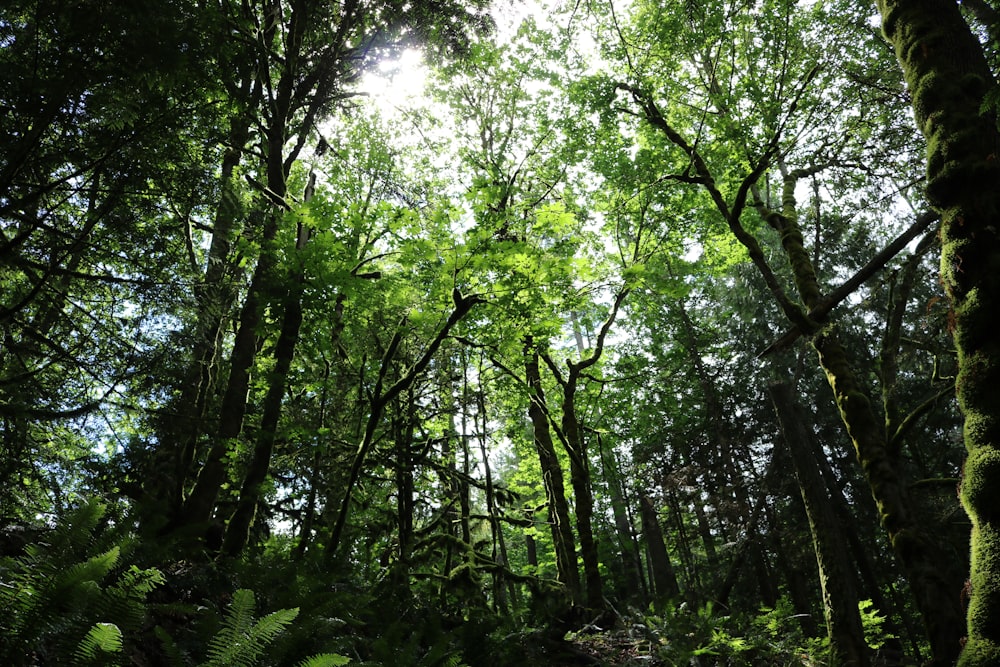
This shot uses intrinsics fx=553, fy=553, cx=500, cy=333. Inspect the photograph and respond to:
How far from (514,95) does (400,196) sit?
3.82 metres

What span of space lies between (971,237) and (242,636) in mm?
4643

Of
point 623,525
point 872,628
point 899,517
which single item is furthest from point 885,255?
point 623,525

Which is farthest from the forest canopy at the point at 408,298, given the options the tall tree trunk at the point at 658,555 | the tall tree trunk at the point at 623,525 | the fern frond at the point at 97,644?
the tall tree trunk at the point at 623,525

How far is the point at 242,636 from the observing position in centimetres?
253

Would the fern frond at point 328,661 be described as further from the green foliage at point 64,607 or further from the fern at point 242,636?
the green foliage at point 64,607

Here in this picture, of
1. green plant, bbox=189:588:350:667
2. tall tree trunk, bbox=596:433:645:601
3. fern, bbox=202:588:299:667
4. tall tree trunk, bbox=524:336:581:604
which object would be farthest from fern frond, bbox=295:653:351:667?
tall tree trunk, bbox=596:433:645:601

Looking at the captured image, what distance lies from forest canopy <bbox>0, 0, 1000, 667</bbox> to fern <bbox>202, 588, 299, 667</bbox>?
2cm

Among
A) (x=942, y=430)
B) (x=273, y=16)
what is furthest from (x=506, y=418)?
(x=942, y=430)

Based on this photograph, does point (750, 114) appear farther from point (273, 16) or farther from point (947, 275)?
point (273, 16)

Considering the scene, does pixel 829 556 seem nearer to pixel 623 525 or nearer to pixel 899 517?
pixel 899 517

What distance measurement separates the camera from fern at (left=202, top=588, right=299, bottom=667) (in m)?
2.45

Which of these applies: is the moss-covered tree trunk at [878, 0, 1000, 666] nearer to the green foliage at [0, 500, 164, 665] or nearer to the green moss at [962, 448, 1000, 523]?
the green moss at [962, 448, 1000, 523]

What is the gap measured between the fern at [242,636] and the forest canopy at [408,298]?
0.07 feet

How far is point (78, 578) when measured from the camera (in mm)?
2375
